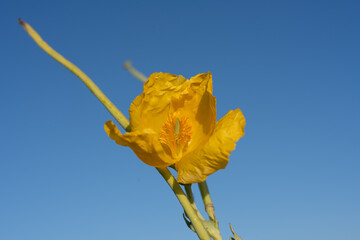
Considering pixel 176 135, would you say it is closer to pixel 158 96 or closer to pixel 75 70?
pixel 158 96

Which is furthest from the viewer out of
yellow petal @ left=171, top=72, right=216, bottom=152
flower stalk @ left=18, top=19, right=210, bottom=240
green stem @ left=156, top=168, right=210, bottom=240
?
yellow petal @ left=171, top=72, right=216, bottom=152

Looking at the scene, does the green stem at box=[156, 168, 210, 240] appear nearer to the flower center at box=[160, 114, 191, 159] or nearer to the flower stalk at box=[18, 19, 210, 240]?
the flower stalk at box=[18, 19, 210, 240]

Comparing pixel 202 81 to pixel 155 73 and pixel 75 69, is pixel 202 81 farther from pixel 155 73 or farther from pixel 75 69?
pixel 75 69

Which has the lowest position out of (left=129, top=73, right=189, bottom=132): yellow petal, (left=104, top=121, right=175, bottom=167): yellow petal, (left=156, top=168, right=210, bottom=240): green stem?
(left=156, top=168, right=210, bottom=240): green stem

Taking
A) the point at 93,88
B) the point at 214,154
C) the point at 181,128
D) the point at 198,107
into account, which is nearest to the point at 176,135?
the point at 181,128

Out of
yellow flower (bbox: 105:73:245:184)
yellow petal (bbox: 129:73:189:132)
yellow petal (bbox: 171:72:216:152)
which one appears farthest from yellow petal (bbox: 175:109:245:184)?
yellow petal (bbox: 129:73:189:132)

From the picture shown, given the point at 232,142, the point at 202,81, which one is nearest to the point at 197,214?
the point at 232,142

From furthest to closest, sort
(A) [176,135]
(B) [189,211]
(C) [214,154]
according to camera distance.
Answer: (A) [176,135]
(C) [214,154]
(B) [189,211]
